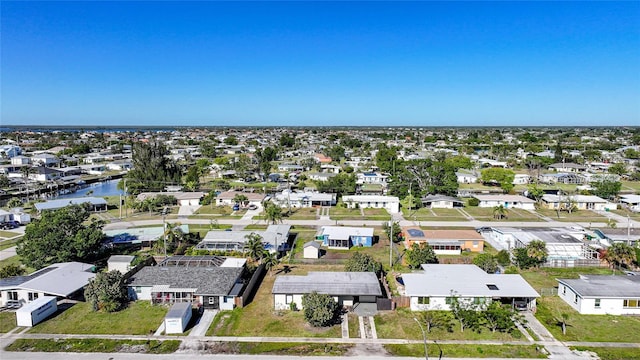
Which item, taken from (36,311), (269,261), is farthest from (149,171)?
(36,311)

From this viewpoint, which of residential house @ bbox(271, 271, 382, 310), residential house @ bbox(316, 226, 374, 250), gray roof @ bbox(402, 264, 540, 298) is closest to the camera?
gray roof @ bbox(402, 264, 540, 298)

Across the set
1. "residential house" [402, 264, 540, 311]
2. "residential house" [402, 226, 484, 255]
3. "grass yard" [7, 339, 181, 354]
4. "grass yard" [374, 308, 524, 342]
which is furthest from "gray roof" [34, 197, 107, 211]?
"residential house" [402, 264, 540, 311]

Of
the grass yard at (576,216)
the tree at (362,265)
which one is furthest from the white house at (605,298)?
the grass yard at (576,216)

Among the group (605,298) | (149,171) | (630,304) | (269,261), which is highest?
(149,171)

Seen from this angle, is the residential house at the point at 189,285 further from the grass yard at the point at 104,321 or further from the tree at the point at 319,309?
the tree at the point at 319,309

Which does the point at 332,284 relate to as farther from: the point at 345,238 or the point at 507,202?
the point at 507,202

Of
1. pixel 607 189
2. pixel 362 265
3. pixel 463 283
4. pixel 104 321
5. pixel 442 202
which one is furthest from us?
pixel 607 189

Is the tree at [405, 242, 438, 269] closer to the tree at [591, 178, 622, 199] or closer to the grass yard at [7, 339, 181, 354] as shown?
the grass yard at [7, 339, 181, 354]
